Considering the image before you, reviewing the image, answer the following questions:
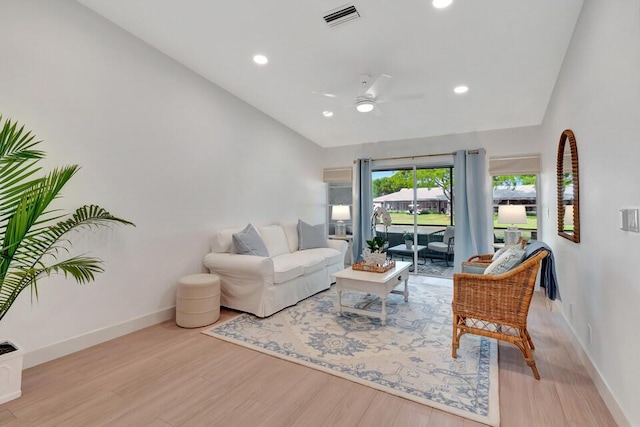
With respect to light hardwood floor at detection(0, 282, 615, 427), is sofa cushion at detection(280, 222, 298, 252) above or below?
above

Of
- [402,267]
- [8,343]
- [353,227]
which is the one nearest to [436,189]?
[353,227]

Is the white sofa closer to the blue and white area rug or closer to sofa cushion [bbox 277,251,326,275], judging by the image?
sofa cushion [bbox 277,251,326,275]

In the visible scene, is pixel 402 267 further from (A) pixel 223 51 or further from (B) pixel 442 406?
(A) pixel 223 51

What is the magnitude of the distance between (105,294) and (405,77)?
386 cm

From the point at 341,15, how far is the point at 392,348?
2.92 meters

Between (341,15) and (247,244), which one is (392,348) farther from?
(341,15)

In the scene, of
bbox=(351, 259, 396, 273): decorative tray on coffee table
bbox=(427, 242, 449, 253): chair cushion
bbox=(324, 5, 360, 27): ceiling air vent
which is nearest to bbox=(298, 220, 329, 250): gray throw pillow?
bbox=(351, 259, 396, 273): decorative tray on coffee table

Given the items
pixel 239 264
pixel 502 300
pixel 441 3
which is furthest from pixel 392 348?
pixel 441 3

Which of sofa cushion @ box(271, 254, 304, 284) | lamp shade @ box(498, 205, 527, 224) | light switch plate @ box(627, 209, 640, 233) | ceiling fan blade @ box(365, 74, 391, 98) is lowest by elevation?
sofa cushion @ box(271, 254, 304, 284)

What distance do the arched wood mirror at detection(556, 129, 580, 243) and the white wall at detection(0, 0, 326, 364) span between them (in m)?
3.75

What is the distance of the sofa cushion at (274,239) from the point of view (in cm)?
438

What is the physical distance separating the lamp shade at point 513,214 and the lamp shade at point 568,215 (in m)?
1.40

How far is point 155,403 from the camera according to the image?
1911 mm

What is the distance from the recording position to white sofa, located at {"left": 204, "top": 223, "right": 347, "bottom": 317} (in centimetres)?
335
